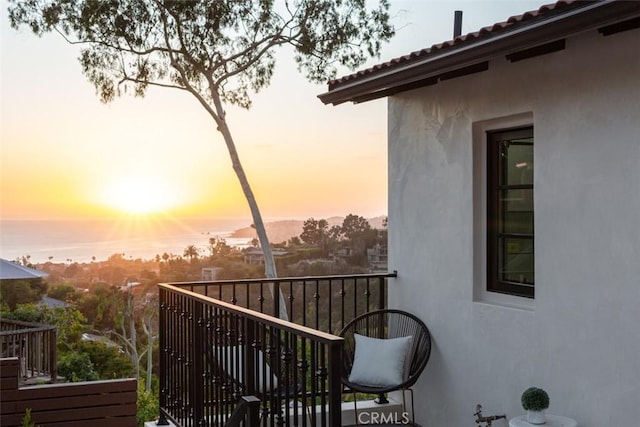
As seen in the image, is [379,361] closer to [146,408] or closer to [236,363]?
[236,363]

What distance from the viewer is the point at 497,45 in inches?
162

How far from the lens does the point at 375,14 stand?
1570 cm

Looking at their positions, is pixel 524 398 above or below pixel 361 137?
below

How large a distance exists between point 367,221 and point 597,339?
13824 millimetres

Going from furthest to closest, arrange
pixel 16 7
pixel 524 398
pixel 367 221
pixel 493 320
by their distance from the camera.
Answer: pixel 367 221 < pixel 16 7 < pixel 493 320 < pixel 524 398

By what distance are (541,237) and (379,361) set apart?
1473 millimetres

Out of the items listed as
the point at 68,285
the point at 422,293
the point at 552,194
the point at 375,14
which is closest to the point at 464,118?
the point at 552,194

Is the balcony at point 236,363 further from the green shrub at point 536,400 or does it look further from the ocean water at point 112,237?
the ocean water at point 112,237

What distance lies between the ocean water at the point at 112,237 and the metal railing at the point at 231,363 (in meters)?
12.4

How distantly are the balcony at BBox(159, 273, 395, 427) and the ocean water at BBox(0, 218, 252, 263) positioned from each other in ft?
39.3

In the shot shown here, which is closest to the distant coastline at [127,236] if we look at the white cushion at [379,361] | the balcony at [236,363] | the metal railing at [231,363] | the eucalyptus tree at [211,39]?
the eucalyptus tree at [211,39]

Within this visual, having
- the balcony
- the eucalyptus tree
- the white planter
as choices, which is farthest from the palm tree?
the white planter

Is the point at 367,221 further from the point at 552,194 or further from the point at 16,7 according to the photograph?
the point at 552,194

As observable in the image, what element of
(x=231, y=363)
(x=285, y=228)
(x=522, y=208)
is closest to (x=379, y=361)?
(x=522, y=208)
